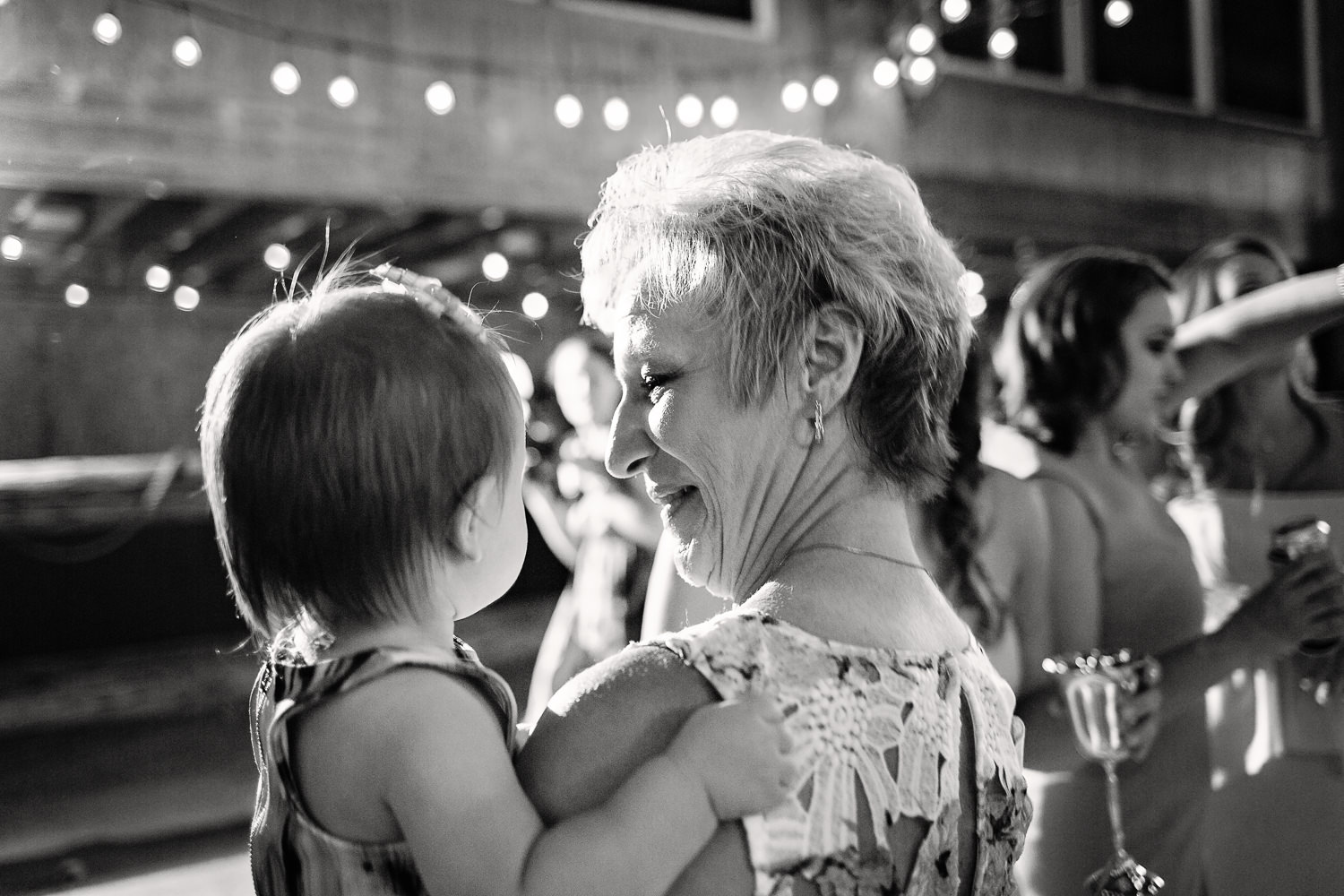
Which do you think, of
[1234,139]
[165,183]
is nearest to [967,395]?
[165,183]

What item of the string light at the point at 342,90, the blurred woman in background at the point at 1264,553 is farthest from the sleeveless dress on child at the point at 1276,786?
the string light at the point at 342,90

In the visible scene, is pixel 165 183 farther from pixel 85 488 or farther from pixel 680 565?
pixel 680 565

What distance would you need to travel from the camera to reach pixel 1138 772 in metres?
2.26

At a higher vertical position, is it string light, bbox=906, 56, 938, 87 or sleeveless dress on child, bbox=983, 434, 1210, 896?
string light, bbox=906, 56, 938, 87

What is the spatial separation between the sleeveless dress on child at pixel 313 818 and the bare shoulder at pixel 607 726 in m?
0.08

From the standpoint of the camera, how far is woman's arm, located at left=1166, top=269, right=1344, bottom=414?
2.33 meters

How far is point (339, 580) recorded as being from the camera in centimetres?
107

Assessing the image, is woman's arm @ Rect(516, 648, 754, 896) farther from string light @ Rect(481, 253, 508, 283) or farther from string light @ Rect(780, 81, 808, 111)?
string light @ Rect(780, 81, 808, 111)

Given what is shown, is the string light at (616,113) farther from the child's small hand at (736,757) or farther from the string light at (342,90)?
the child's small hand at (736,757)

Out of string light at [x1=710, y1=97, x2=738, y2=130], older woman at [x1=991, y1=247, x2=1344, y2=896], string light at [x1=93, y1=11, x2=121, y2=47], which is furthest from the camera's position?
string light at [x1=710, y1=97, x2=738, y2=130]

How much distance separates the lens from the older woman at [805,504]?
38.9 inches

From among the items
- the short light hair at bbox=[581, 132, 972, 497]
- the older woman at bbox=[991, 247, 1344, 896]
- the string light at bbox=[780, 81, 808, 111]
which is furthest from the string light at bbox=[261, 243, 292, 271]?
the short light hair at bbox=[581, 132, 972, 497]

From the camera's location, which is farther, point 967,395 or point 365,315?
point 967,395

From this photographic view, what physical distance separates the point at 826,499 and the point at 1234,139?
10452mm
